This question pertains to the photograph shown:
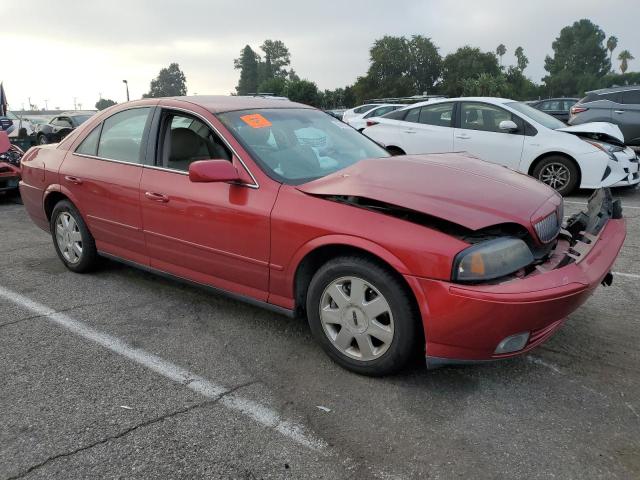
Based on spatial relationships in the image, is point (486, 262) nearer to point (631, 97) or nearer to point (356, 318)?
point (356, 318)

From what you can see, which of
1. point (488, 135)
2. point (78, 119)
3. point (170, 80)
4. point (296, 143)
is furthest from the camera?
point (170, 80)

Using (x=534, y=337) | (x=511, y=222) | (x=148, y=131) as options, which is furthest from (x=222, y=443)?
(x=148, y=131)

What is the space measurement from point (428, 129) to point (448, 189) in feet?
19.7

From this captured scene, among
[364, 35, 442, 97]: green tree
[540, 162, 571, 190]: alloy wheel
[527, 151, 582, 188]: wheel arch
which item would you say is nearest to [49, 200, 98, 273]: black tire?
[527, 151, 582, 188]: wheel arch

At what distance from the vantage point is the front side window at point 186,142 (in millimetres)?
3605

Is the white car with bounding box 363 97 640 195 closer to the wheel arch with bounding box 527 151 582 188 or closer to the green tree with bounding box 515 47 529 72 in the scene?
the wheel arch with bounding box 527 151 582 188

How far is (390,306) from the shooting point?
2695 millimetres

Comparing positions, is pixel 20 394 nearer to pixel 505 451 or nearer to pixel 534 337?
pixel 505 451

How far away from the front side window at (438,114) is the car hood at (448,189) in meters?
5.28

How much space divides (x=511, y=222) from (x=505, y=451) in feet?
3.57

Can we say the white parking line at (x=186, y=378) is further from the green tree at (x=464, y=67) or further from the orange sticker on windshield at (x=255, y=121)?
the green tree at (x=464, y=67)

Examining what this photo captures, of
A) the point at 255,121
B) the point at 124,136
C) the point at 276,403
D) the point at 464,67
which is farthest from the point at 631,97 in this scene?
the point at 464,67

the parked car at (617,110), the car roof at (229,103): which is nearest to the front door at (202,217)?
the car roof at (229,103)

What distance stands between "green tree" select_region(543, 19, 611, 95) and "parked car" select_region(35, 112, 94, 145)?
110m
